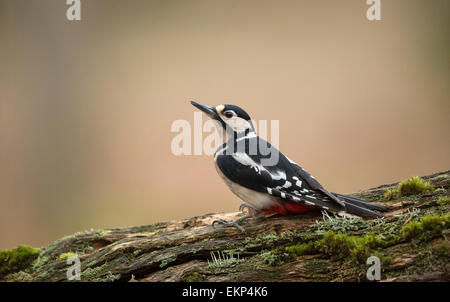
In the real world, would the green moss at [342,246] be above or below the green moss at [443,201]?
below

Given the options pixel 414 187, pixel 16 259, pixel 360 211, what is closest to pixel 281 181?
pixel 360 211

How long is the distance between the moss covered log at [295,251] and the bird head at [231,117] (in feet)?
2.80

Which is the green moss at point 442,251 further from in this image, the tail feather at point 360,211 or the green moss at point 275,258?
the green moss at point 275,258

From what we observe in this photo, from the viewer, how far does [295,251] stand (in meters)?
2.58

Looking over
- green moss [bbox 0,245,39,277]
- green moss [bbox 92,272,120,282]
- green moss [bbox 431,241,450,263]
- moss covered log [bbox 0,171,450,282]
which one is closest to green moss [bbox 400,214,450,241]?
moss covered log [bbox 0,171,450,282]

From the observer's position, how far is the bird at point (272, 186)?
2900mm

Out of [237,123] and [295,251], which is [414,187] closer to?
[295,251]

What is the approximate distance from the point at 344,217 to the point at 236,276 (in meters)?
0.85

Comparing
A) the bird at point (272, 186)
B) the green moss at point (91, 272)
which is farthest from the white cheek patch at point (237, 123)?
the green moss at point (91, 272)

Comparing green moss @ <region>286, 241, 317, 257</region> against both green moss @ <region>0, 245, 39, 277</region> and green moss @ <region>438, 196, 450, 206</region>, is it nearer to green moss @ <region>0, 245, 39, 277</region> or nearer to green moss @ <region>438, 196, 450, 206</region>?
green moss @ <region>438, 196, 450, 206</region>

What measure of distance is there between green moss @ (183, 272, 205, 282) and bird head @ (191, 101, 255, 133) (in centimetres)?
135

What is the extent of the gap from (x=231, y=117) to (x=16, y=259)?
2120 mm
